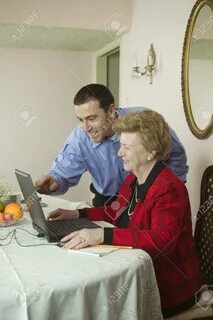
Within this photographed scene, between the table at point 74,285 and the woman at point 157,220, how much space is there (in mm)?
77

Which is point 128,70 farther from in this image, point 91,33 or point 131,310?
point 131,310

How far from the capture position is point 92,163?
7.45 ft

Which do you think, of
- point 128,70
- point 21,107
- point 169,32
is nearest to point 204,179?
point 169,32

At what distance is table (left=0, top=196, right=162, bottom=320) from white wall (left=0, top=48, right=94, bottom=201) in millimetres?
3281

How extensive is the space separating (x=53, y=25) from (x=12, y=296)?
2.77 m

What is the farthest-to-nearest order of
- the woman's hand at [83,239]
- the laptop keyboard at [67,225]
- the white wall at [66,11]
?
the white wall at [66,11]
the laptop keyboard at [67,225]
the woman's hand at [83,239]

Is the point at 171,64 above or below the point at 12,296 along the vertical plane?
above

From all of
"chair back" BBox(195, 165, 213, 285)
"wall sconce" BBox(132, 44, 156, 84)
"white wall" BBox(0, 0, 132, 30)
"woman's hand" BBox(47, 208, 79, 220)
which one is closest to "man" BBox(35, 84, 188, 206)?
"chair back" BBox(195, 165, 213, 285)

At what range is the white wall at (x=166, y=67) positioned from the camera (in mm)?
2559

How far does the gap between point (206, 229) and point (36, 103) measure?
3096 mm

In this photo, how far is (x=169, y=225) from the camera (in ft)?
4.62

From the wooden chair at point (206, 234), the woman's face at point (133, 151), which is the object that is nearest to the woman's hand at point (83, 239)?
the woman's face at point (133, 151)

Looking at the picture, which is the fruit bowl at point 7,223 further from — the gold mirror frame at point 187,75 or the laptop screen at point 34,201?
the gold mirror frame at point 187,75

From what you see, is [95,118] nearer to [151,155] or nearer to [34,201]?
[151,155]
